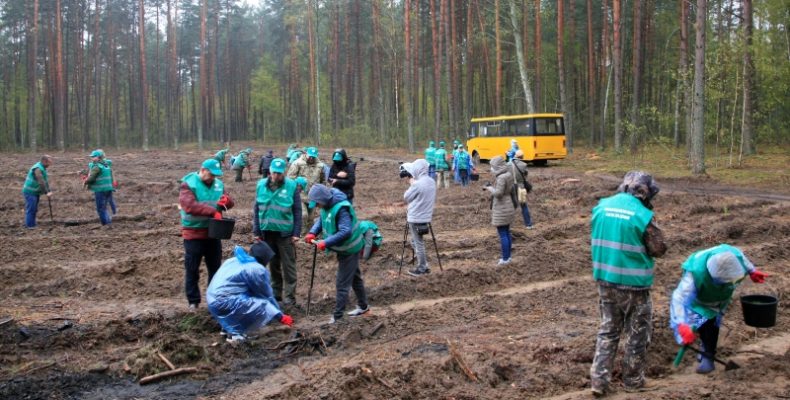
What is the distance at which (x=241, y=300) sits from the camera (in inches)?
263

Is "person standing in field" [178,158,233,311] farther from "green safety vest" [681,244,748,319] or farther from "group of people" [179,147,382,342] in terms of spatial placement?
"green safety vest" [681,244,748,319]

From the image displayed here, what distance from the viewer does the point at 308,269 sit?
10.4 metres

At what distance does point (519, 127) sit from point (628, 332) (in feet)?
79.8

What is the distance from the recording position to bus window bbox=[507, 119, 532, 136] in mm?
28203

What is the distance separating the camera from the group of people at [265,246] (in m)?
6.74

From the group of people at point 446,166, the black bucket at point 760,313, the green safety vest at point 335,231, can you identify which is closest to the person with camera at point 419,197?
the green safety vest at point 335,231

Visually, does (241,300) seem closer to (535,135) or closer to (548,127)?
(535,135)

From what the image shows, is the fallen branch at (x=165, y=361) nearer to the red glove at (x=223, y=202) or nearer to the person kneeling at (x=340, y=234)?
the person kneeling at (x=340, y=234)

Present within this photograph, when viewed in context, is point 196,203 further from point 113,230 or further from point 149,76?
point 149,76

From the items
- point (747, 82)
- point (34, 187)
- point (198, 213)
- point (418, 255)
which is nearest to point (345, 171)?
point (418, 255)

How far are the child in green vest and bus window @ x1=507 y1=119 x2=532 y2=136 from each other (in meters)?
23.1

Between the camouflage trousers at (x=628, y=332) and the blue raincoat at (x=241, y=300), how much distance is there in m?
3.41

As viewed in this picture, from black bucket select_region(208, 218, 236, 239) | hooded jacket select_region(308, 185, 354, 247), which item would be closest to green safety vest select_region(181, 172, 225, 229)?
black bucket select_region(208, 218, 236, 239)

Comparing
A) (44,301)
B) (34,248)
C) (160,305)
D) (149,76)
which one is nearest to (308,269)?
(160,305)
